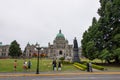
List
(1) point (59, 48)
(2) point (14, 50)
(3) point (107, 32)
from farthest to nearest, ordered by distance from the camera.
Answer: (1) point (59, 48) < (2) point (14, 50) < (3) point (107, 32)

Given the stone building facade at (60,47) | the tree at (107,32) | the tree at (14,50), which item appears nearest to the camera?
the tree at (107,32)

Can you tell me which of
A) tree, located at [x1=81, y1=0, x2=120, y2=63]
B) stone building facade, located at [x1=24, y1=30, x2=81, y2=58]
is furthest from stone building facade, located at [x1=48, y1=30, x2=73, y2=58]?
tree, located at [x1=81, y1=0, x2=120, y2=63]

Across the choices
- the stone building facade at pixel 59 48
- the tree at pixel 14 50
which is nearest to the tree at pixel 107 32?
the tree at pixel 14 50

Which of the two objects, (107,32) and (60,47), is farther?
(60,47)

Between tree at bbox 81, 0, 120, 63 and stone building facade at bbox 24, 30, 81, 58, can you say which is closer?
tree at bbox 81, 0, 120, 63

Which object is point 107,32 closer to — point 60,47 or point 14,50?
point 14,50

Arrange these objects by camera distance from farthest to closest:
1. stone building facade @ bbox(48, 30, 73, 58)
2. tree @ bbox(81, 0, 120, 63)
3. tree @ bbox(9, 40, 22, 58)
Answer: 1. stone building facade @ bbox(48, 30, 73, 58)
2. tree @ bbox(9, 40, 22, 58)
3. tree @ bbox(81, 0, 120, 63)

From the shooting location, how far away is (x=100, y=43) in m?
49.3

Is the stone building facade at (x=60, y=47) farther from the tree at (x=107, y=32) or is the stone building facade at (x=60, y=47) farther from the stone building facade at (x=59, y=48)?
the tree at (x=107, y=32)

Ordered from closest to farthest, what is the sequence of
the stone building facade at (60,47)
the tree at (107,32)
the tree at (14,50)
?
the tree at (107,32) < the tree at (14,50) < the stone building facade at (60,47)

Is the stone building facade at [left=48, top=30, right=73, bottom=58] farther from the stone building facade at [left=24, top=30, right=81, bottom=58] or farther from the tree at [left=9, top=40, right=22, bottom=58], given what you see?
the tree at [left=9, top=40, right=22, bottom=58]

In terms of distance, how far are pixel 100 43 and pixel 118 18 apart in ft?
24.0

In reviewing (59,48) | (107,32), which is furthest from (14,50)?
(107,32)

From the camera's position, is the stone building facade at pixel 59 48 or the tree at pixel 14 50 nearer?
the tree at pixel 14 50
